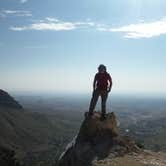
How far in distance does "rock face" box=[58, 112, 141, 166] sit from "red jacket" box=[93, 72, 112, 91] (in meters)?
1.86

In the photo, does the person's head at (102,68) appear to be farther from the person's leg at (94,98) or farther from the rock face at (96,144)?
the rock face at (96,144)

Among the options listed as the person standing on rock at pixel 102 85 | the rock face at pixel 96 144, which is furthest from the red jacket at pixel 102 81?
the rock face at pixel 96 144

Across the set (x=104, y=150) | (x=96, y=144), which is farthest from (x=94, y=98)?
(x=104, y=150)

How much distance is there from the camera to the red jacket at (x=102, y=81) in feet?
63.2

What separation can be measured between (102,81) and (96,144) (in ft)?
12.7

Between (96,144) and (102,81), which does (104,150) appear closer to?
(96,144)

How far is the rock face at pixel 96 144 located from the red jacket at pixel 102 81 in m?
1.86

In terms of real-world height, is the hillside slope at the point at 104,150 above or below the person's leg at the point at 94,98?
below

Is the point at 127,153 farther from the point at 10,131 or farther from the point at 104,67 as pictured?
the point at 10,131

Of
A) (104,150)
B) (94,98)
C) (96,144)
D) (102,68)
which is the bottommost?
(104,150)

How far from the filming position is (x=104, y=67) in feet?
62.6

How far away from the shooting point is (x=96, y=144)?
18.3m

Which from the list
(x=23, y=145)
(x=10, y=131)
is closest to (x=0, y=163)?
(x=23, y=145)

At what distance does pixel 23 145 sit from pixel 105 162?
175602 millimetres
